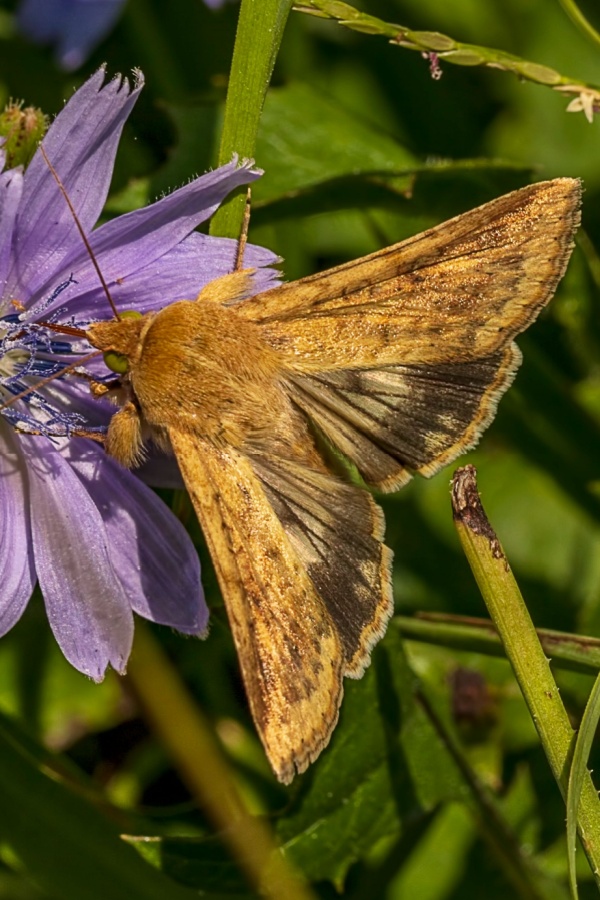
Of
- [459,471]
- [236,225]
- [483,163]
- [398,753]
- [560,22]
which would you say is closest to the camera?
[459,471]

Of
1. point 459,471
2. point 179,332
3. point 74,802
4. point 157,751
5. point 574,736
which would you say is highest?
point 179,332

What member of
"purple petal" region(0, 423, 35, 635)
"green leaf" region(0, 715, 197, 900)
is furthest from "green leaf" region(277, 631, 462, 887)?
Result: "purple petal" region(0, 423, 35, 635)

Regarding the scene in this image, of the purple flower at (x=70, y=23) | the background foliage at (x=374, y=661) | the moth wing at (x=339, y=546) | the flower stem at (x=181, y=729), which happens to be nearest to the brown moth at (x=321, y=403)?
the moth wing at (x=339, y=546)

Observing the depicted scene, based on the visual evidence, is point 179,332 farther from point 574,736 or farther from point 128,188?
point 574,736

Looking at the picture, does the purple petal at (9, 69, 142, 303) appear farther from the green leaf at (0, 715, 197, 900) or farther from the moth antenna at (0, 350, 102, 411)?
the green leaf at (0, 715, 197, 900)

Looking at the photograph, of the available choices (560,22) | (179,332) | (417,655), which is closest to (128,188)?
(179,332)

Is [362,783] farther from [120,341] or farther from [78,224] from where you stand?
[78,224]
